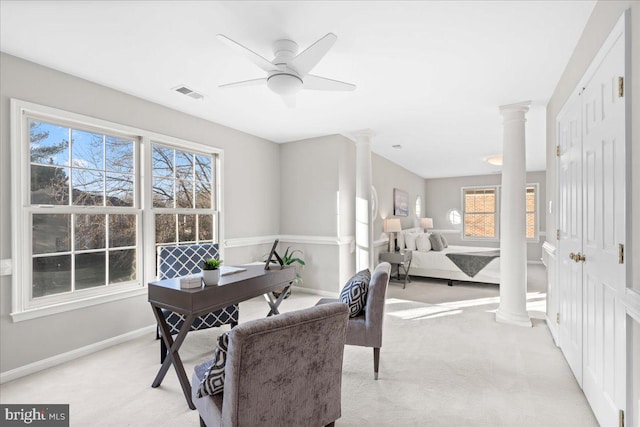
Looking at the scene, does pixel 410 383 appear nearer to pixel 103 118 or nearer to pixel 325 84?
pixel 325 84

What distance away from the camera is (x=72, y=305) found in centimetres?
271

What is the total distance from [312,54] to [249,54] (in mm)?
405

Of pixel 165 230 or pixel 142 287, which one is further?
pixel 165 230

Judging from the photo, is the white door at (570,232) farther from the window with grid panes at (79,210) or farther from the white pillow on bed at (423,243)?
the window with grid panes at (79,210)

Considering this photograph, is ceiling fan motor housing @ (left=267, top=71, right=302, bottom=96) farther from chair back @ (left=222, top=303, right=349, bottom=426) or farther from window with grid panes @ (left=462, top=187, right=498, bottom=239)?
window with grid panes @ (left=462, top=187, right=498, bottom=239)

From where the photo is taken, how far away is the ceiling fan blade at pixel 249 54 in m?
1.83

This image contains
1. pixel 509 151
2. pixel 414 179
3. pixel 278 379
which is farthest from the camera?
pixel 414 179

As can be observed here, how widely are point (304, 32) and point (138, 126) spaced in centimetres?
217

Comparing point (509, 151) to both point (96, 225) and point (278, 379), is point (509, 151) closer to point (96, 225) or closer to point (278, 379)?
point (278, 379)

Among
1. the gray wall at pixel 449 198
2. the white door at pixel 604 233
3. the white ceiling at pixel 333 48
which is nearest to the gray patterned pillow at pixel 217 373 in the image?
the white door at pixel 604 233

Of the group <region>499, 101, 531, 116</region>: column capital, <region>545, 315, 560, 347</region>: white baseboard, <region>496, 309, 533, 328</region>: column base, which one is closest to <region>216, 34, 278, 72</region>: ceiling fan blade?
<region>499, 101, 531, 116</region>: column capital

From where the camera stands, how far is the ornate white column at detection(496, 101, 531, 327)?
351 centimetres

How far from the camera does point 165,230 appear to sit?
3.60m

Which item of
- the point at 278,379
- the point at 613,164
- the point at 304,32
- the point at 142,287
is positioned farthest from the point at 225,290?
the point at 613,164
